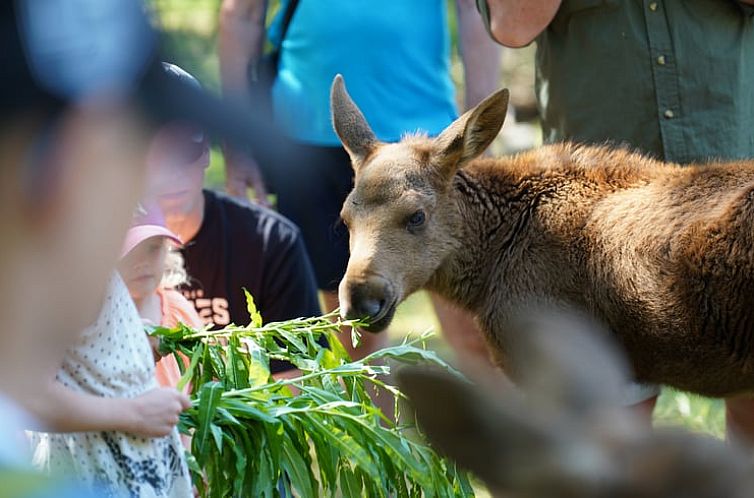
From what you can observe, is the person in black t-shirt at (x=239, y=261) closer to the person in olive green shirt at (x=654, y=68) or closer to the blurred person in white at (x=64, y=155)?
the person in olive green shirt at (x=654, y=68)

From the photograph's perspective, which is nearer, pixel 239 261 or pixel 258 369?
pixel 258 369

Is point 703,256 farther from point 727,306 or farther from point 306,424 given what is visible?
point 306,424

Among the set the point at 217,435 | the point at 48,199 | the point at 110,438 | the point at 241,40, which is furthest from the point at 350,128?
the point at 48,199

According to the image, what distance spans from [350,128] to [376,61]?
0.72 meters

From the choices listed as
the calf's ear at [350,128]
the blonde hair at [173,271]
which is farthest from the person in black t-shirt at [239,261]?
the calf's ear at [350,128]

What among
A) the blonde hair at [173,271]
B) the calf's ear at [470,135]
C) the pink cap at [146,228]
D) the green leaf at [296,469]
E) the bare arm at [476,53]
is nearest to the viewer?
the green leaf at [296,469]

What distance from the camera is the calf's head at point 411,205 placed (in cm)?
395

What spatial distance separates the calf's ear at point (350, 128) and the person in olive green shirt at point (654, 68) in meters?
0.61

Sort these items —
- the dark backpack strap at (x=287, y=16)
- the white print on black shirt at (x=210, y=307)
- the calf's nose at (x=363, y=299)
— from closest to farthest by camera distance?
the calf's nose at (x=363, y=299), the white print on black shirt at (x=210, y=307), the dark backpack strap at (x=287, y=16)

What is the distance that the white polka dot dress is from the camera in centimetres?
263

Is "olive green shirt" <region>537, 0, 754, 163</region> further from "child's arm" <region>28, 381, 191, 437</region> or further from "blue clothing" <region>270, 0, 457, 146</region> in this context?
"child's arm" <region>28, 381, 191, 437</region>

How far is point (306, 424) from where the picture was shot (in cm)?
302

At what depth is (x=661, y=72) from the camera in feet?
13.7

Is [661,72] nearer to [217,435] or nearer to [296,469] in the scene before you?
[296,469]
